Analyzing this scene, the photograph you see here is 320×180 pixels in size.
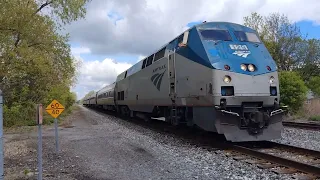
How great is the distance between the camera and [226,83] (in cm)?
915

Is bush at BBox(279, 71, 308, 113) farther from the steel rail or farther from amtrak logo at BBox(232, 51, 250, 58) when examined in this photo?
the steel rail

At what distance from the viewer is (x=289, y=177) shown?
20.8 feet

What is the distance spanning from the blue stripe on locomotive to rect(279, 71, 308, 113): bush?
14.6 meters

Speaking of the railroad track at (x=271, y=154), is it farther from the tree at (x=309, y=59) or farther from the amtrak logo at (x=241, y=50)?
the tree at (x=309, y=59)

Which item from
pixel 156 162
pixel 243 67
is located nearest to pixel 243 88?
pixel 243 67

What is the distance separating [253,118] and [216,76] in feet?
5.15

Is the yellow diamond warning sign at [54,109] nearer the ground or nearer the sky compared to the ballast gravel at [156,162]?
nearer the sky

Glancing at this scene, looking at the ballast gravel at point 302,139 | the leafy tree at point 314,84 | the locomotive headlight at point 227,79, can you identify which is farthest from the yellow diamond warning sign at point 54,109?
the leafy tree at point 314,84

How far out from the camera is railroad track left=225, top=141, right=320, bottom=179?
6586 mm

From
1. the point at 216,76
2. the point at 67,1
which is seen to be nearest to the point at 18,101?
the point at 67,1

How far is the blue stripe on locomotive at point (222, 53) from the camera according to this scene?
370 inches

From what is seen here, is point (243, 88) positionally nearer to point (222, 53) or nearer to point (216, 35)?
point (222, 53)

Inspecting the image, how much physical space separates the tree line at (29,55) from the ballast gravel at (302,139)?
1380cm

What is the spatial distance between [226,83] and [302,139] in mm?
4131
